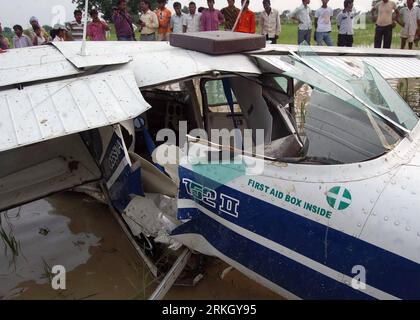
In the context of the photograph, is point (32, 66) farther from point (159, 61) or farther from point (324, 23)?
point (324, 23)

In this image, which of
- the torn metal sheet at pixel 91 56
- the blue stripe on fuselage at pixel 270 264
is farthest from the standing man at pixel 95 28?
the blue stripe on fuselage at pixel 270 264

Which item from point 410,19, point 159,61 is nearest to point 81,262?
point 159,61

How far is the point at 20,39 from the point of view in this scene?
941cm

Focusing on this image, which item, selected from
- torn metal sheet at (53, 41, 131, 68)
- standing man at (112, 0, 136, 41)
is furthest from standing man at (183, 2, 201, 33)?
torn metal sheet at (53, 41, 131, 68)

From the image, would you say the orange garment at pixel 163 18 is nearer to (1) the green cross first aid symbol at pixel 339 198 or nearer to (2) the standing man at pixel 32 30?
(2) the standing man at pixel 32 30

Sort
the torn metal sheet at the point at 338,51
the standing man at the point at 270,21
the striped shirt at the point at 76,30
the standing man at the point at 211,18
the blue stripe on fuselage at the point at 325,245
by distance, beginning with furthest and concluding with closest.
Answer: the standing man at the point at 270,21 < the standing man at the point at 211,18 < the striped shirt at the point at 76,30 < the torn metal sheet at the point at 338,51 < the blue stripe on fuselage at the point at 325,245

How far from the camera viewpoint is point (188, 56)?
12.0 feet

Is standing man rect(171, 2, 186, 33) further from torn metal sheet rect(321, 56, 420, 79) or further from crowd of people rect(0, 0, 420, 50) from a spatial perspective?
torn metal sheet rect(321, 56, 420, 79)

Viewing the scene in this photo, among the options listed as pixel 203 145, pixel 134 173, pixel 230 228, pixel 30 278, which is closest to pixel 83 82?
pixel 134 173

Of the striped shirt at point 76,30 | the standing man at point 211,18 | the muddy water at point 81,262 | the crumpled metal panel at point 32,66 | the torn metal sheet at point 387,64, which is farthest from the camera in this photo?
the standing man at point 211,18

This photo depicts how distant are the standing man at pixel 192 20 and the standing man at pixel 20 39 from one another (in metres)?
3.65

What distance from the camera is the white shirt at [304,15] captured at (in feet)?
33.6

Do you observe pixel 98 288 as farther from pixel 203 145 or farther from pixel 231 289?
pixel 203 145

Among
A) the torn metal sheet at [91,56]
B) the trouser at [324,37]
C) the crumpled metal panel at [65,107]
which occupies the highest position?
the trouser at [324,37]
